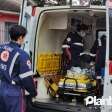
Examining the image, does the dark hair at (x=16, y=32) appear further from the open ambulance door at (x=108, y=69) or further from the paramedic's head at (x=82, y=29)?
the paramedic's head at (x=82, y=29)

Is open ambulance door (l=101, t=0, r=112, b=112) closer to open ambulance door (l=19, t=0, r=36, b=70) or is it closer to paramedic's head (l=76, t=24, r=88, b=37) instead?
open ambulance door (l=19, t=0, r=36, b=70)

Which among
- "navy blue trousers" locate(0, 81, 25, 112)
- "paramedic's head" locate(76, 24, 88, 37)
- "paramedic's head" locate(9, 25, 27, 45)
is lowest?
"navy blue trousers" locate(0, 81, 25, 112)

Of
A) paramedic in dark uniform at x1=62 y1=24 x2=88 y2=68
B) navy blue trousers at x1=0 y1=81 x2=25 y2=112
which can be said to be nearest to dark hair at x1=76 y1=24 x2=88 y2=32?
paramedic in dark uniform at x1=62 y1=24 x2=88 y2=68

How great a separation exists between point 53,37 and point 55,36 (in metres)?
0.06

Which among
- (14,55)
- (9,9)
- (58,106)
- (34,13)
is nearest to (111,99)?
(58,106)

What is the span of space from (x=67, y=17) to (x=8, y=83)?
7.34ft

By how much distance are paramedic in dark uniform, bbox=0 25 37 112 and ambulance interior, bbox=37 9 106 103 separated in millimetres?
1398

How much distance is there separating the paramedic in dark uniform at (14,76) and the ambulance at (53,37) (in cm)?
91

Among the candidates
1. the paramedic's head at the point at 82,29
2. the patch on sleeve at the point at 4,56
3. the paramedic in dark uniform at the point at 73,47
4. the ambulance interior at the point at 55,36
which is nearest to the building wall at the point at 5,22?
the ambulance interior at the point at 55,36

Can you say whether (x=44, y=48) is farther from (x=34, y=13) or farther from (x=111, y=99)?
(x=111, y=99)

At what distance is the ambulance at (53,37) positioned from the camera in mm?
6453

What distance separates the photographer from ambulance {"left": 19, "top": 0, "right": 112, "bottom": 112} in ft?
21.2

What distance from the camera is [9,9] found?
15195 mm

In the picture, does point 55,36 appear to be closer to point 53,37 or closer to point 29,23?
point 53,37
